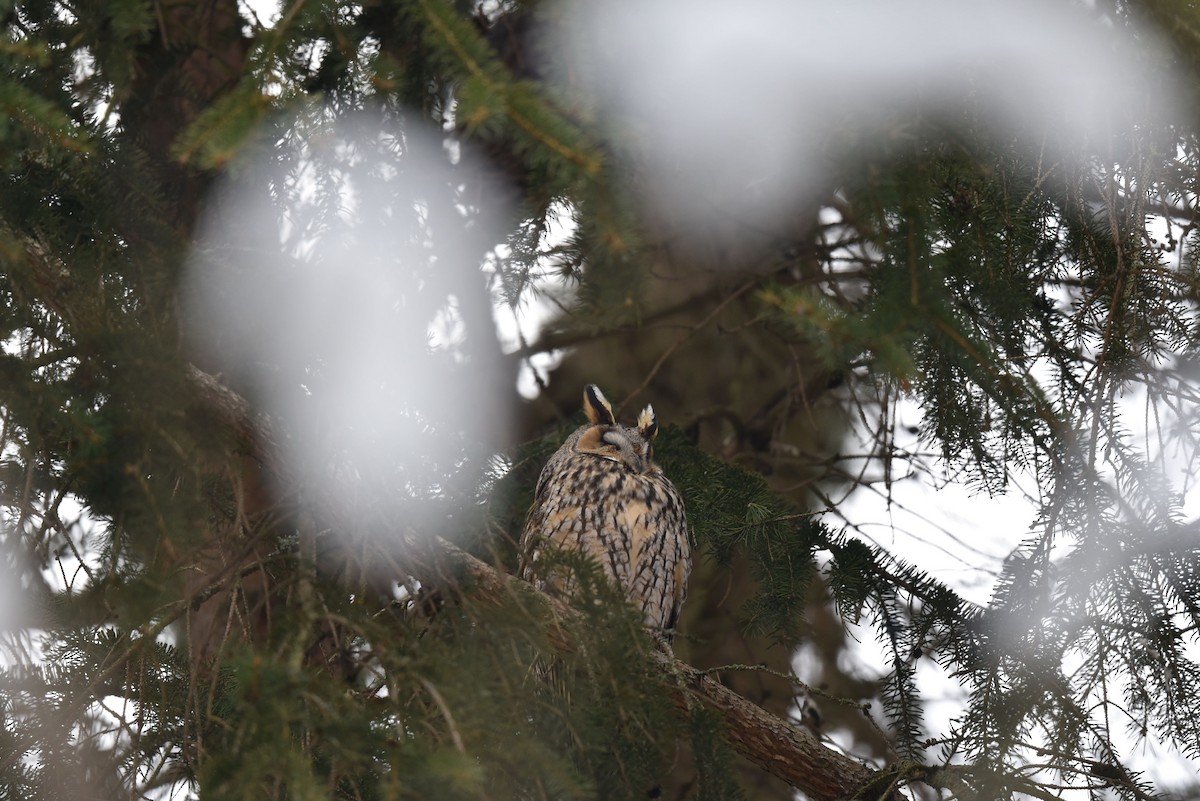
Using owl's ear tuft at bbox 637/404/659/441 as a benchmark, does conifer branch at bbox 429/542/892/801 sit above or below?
below

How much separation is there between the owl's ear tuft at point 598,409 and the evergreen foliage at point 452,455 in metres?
0.75

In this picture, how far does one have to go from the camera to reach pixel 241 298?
1.70 m

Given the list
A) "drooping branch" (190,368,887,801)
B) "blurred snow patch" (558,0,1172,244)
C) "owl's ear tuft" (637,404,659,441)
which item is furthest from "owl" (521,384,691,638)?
"blurred snow patch" (558,0,1172,244)

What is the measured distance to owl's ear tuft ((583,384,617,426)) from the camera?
3.22 metres

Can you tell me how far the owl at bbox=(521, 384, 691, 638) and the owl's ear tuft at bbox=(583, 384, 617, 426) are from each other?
0.34 ft

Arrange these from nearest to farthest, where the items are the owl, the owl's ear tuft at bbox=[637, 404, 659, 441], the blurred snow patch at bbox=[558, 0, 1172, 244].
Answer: the blurred snow patch at bbox=[558, 0, 1172, 244], the owl, the owl's ear tuft at bbox=[637, 404, 659, 441]

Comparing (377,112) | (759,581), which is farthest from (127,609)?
(759,581)

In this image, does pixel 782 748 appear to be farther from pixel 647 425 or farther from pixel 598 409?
pixel 598 409

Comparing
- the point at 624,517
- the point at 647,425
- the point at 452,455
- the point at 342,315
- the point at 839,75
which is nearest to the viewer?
the point at 839,75

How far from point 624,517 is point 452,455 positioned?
0.97 meters

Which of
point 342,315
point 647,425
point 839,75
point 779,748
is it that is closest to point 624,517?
point 647,425

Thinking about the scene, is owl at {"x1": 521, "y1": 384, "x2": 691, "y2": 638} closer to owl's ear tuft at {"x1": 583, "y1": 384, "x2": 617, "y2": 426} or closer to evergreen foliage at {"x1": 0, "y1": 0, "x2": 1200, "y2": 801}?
owl's ear tuft at {"x1": 583, "y1": 384, "x2": 617, "y2": 426}

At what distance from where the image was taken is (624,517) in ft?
9.68

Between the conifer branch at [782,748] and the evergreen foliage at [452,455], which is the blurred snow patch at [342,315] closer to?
the evergreen foliage at [452,455]
